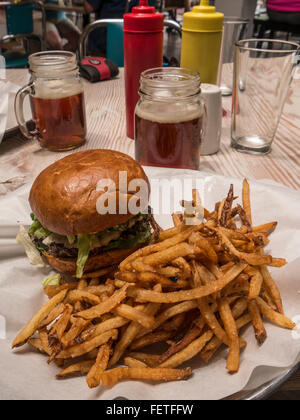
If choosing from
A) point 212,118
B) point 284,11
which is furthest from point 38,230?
point 284,11

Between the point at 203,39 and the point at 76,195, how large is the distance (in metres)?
1.19

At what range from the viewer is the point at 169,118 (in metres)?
1.51

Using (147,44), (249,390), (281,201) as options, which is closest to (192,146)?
(281,201)

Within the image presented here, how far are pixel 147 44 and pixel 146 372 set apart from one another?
1517 mm

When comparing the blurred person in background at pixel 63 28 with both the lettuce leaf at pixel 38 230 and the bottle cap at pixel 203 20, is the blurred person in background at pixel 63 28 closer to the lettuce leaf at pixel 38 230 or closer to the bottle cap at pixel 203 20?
the bottle cap at pixel 203 20

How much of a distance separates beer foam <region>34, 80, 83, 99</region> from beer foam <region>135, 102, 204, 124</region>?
0.45 metres

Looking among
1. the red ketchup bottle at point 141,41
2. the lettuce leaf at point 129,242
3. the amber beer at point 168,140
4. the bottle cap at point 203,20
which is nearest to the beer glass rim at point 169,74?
the amber beer at point 168,140

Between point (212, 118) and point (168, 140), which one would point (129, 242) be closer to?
point (168, 140)

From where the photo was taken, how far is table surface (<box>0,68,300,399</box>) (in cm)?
169

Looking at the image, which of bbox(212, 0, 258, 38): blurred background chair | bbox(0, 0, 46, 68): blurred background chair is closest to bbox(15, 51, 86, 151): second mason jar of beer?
bbox(0, 0, 46, 68): blurred background chair

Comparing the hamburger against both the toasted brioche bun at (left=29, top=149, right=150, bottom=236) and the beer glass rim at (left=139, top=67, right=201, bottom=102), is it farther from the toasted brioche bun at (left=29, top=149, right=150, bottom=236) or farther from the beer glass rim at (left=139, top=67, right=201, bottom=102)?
the beer glass rim at (left=139, top=67, right=201, bottom=102)

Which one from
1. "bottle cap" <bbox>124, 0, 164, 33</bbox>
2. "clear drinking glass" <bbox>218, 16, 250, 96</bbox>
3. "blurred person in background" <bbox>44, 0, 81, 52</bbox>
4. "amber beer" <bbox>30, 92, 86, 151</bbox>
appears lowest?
"blurred person in background" <bbox>44, 0, 81, 52</bbox>

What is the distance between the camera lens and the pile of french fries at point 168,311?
0.88 meters

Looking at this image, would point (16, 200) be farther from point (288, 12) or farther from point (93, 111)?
point (288, 12)
